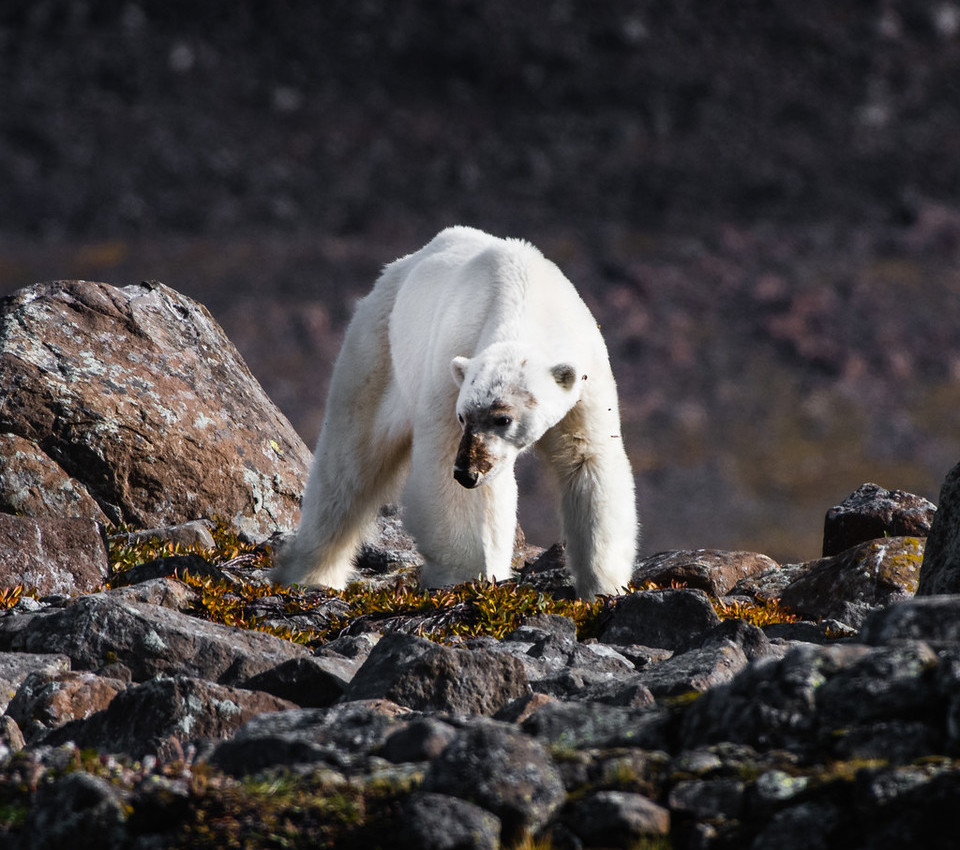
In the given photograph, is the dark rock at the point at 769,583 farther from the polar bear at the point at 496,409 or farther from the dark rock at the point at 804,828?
the dark rock at the point at 804,828

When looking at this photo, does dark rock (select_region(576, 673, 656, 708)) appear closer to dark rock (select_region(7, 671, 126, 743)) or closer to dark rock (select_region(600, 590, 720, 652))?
dark rock (select_region(600, 590, 720, 652))

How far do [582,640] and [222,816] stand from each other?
15.3 ft

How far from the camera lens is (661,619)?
7820 millimetres

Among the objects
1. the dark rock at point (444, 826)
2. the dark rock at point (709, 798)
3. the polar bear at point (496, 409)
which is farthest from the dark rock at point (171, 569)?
the dark rock at point (709, 798)

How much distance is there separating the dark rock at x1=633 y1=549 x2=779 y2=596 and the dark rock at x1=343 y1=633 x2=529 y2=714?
501cm

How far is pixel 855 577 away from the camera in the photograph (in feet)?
32.1

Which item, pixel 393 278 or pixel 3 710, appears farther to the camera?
pixel 393 278

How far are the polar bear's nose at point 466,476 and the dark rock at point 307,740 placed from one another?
156 inches

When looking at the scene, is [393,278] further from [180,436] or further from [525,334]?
[180,436]

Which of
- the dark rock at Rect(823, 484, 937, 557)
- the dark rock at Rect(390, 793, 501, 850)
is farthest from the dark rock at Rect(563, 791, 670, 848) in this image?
the dark rock at Rect(823, 484, 937, 557)

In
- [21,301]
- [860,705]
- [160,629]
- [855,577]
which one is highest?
[21,301]

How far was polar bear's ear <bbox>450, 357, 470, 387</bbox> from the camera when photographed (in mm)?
8812

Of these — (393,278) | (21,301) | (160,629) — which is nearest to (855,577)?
(393,278)

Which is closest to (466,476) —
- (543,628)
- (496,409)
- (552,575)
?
(496,409)
